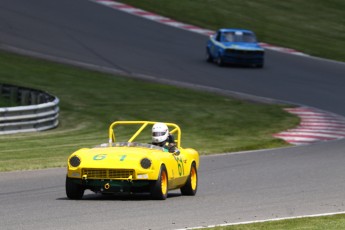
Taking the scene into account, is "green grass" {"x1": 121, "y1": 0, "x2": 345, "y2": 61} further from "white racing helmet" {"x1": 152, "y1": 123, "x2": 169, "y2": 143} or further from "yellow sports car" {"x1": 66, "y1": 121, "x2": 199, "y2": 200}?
"yellow sports car" {"x1": 66, "y1": 121, "x2": 199, "y2": 200}

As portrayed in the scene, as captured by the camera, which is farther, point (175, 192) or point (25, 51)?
point (25, 51)

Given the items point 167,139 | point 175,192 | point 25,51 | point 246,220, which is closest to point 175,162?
point 167,139

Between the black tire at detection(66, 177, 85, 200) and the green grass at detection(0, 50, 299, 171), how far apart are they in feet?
13.6

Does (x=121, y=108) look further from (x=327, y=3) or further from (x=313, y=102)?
(x=327, y=3)

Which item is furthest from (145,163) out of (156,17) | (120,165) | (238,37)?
(156,17)

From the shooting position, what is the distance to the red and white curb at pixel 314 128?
71.5 ft

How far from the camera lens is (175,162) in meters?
12.7

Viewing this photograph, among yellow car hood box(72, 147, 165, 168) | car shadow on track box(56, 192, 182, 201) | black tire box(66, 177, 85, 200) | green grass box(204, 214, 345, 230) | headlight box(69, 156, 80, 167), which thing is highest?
green grass box(204, 214, 345, 230)

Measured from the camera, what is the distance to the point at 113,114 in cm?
2472

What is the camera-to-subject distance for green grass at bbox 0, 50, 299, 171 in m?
19.3

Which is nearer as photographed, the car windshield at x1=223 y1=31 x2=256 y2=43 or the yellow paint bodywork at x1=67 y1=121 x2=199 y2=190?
the yellow paint bodywork at x1=67 y1=121 x2=199 y2=190

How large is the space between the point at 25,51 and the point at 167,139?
22462mm

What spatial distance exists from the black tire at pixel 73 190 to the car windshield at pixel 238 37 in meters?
25.0

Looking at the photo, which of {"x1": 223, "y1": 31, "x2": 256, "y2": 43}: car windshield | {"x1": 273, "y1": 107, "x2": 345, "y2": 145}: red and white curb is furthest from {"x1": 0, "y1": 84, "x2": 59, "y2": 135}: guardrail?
{"x1": 223, "y1": 31, "x2": 256, "y2": 43}: car windshield
